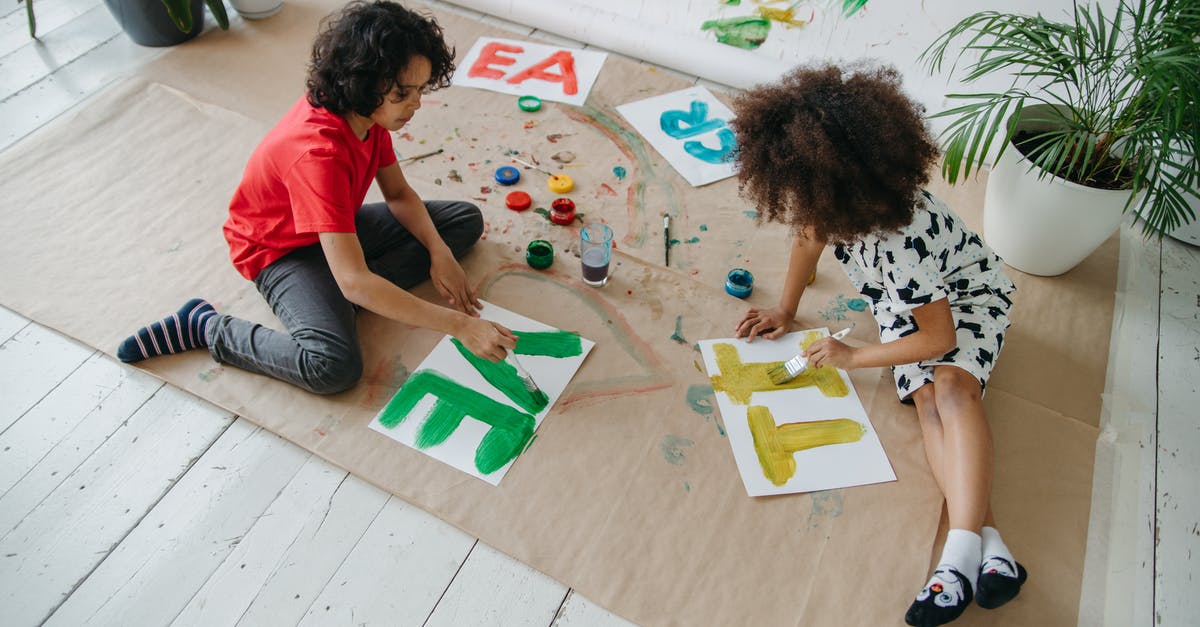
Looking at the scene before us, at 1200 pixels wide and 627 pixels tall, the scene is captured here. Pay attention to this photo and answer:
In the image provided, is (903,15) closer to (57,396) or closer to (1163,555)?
(1163,555)

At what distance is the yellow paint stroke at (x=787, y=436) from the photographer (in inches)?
56.9

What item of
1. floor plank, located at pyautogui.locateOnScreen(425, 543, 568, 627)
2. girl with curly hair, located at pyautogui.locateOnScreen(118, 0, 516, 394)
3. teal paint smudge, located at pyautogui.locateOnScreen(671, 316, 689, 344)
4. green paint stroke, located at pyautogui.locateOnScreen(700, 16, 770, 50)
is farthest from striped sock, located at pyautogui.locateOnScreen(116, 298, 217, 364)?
green paint stroke, located at pyautogui.locateOnScreen(700, 16, 770, 50)

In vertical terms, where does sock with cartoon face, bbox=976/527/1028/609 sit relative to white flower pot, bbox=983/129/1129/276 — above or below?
below

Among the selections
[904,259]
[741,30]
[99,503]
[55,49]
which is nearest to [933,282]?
[904,259]

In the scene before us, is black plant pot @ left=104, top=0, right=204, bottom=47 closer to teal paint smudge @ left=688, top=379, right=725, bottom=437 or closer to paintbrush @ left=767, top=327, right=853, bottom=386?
teal paint smudge @ left=688, top=379, right=725, bottom=437

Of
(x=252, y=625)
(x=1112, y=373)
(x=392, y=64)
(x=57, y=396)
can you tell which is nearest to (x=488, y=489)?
(x=252, y=625)

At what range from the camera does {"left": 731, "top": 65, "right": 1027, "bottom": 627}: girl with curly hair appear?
1.21m

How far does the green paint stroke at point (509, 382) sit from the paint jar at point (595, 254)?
306 mm

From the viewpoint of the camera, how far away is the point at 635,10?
2467mm

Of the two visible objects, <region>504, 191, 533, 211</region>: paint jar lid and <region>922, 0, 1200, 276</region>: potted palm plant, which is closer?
<region>922, 0, 1200, 276</region>: potted palm plant

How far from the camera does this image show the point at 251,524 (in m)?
1.35

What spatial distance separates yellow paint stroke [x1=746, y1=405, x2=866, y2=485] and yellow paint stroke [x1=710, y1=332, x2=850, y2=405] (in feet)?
0.16

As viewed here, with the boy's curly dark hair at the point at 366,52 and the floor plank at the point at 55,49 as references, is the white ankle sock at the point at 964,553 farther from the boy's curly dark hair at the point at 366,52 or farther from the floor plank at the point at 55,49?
the floor plank at the point at 55,49

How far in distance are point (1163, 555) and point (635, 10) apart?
2.00m
